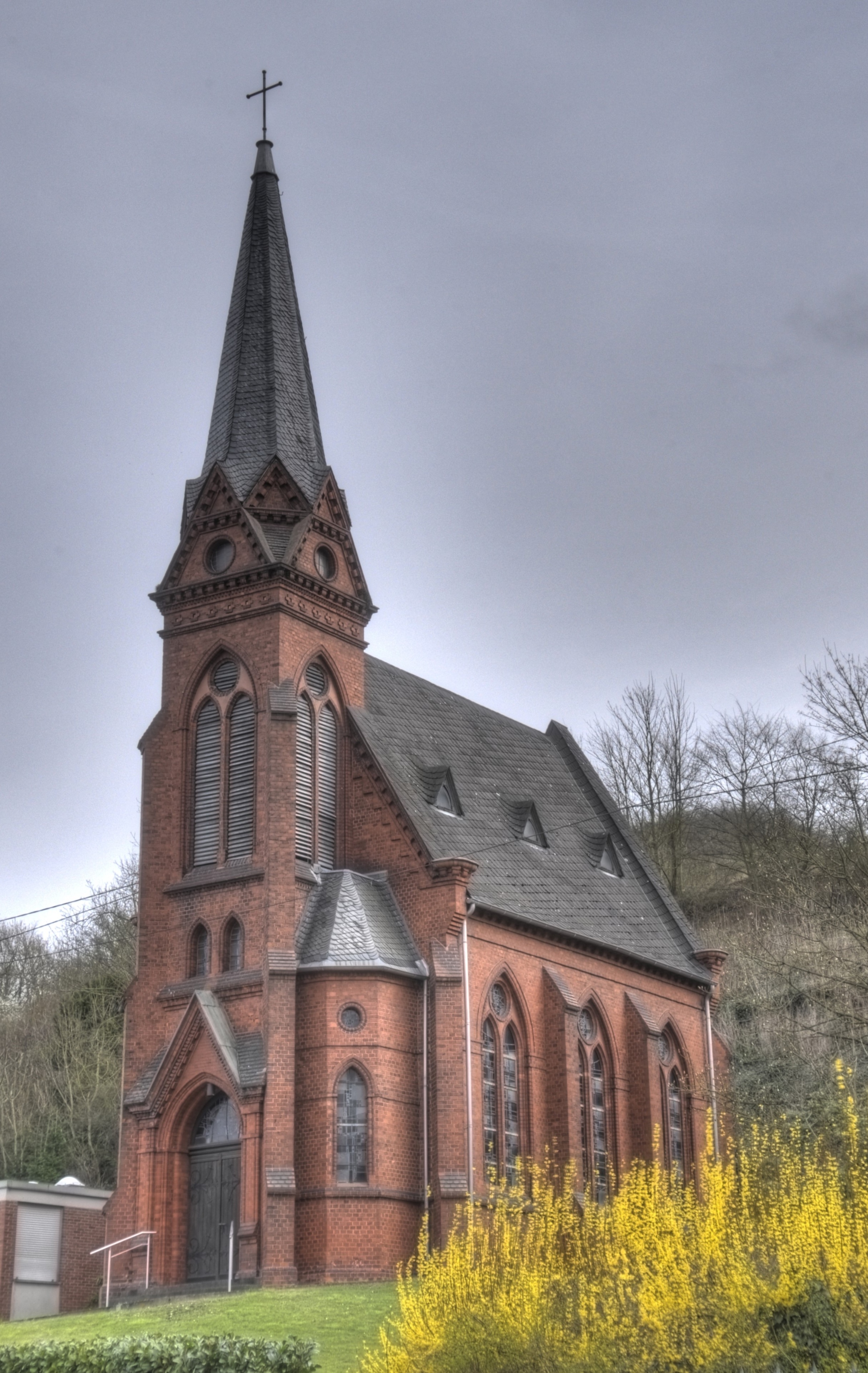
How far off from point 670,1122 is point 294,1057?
13415mm

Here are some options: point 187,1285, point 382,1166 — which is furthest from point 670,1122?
point 187,1285

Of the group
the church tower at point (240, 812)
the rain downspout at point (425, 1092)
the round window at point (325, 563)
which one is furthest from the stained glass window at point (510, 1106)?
the round window at point (325, 563)

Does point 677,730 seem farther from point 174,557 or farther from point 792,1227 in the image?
point 792,1227

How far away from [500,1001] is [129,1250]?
368 inches

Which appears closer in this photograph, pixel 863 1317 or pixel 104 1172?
pixel 863 1317

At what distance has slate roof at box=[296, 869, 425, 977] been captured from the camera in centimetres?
3459

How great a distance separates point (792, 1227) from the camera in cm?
1823

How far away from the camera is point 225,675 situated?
38.2m

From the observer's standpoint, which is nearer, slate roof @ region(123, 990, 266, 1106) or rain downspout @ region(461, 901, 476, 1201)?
slate roof @ region(123, 990, 266, 1106)

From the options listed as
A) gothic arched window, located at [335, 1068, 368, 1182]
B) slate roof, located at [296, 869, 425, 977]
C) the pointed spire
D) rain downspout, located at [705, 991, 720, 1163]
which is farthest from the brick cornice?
the pointed spire

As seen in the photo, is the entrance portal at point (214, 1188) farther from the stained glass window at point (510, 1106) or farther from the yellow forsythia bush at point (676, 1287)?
the yellow forsythia bush at point (676, 1287)

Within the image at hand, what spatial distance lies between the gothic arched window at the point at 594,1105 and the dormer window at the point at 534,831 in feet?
15.6

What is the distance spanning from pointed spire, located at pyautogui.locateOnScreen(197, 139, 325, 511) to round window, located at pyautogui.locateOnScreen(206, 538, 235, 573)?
3.55ft

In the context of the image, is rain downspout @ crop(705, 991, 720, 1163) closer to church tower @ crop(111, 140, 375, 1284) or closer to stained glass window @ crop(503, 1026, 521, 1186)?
stained glass window @ crop(503, 1026, 521, 1186)
